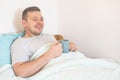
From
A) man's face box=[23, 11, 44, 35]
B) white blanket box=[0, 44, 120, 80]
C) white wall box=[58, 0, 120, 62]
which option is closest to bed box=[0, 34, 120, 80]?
white blanket box=[0, 44, 120, 80]

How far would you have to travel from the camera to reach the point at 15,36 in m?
1.79

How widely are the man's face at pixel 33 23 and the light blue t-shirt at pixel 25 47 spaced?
0.06 m

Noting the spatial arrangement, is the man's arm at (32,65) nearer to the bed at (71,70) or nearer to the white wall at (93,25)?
the bed at (71,70)

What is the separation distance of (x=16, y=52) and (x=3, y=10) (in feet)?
1.51

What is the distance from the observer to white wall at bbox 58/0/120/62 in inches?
71.4

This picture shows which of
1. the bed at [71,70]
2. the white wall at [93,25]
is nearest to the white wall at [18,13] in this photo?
the white wall at [93,25]

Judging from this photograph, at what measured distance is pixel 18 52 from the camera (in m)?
1.57

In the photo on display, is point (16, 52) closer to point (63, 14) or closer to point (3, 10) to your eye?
point (3, 10)

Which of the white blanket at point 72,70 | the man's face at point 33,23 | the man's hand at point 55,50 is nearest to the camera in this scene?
the white blanket at point 72,70

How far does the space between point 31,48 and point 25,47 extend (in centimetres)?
5

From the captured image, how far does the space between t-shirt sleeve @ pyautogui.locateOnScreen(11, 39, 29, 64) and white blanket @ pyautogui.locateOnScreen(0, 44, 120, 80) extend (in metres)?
0.06

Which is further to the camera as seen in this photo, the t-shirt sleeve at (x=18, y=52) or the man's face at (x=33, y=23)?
the man's face at (x=33, y=23)

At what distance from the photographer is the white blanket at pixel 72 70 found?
1367 mm

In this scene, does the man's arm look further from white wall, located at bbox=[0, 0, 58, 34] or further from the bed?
white wall, located at bbox=[0, 0, 58, 34]
